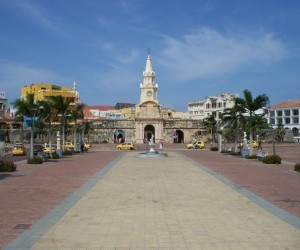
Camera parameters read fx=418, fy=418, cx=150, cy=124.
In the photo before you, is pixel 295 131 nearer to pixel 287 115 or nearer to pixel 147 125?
pixel 287 115

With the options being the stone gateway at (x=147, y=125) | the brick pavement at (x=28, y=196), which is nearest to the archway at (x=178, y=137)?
the stone gateway at (x=147, y=125)

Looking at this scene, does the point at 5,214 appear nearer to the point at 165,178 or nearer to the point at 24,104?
the point at 165,178

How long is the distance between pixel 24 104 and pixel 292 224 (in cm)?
2334

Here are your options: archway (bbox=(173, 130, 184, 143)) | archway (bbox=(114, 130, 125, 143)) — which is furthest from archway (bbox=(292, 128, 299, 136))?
archway (bbox=(114, 130, 125, 143))

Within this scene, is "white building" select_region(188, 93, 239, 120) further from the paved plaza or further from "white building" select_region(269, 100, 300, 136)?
the paved plaza

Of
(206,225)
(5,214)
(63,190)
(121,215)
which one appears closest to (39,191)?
(63,190)

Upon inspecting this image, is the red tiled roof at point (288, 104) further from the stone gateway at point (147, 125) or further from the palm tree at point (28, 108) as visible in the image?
the palm tree at point (28, 108)

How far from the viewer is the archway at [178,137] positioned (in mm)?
87363

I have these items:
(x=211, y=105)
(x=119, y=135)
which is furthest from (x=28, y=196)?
(x=211, y=105)

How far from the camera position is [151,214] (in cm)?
991

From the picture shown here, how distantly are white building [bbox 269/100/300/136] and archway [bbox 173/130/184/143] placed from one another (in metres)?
23.0

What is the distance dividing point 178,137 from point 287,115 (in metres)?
30.1

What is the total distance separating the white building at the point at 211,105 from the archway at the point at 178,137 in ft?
39.4

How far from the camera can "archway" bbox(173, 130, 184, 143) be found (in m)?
87.4
